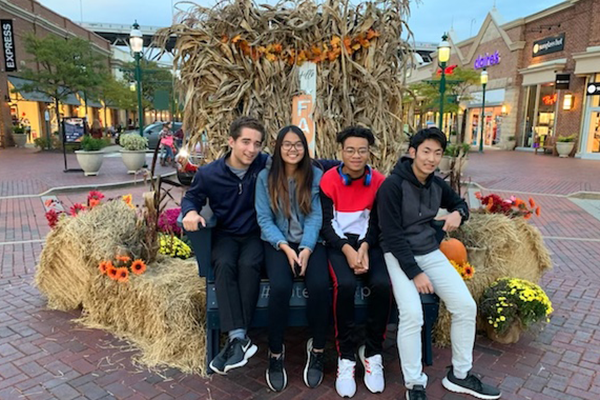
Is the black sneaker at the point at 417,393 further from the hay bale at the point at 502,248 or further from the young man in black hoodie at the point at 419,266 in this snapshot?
the hay bale at the point at 502,248

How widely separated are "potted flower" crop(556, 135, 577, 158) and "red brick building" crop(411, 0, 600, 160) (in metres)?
Result: 0.39

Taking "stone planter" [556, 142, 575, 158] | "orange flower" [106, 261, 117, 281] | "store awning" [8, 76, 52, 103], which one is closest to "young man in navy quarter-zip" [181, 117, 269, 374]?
"orange flower" [106, 261, 117, 281]

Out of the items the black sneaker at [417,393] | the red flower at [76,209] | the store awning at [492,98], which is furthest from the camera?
the store awning at [492,98]

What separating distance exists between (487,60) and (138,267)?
96.2 ft

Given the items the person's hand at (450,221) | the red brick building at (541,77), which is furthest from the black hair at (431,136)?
the red brick building at (541,77)

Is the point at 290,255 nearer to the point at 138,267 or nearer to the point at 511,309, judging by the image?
the point at 138,267

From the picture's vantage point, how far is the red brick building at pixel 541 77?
62.5 feet

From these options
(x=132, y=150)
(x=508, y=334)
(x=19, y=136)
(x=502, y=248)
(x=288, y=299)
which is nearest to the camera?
(x=288, y=299)

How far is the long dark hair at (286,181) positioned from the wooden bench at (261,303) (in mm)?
453

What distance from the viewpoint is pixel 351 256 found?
8.98 ft

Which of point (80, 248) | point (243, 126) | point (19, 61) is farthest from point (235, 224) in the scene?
point (19, 61)

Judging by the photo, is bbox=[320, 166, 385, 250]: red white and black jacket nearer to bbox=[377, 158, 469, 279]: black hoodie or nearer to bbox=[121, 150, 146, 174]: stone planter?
bbox=[377, 158, 469, 279]: black hoodie

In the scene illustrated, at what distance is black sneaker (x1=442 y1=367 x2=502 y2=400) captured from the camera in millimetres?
2551

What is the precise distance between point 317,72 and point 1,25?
23.5 metres
